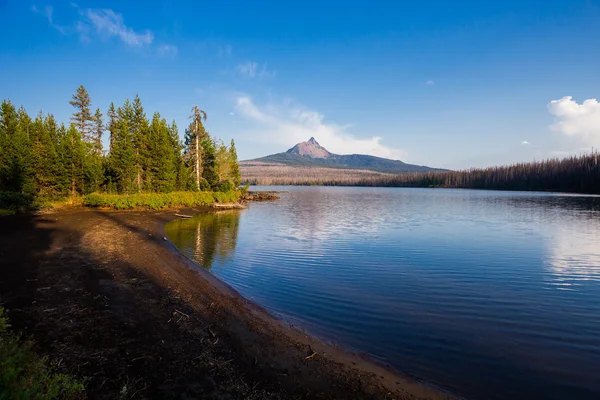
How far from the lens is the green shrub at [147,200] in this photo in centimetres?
3597

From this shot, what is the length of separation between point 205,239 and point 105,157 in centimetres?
3259

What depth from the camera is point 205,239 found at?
79.7 ft

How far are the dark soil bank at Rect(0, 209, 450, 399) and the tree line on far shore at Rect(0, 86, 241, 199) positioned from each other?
91.4 ft

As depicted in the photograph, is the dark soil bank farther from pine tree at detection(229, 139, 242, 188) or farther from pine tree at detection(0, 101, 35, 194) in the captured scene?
pine tree at detection(229, 139, 242, 188)

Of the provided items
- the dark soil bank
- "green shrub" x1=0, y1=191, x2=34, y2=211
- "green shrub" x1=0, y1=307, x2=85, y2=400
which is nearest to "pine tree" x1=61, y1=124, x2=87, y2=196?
A: "green shrub" x1=0, y1=191, x2=34, y2=211

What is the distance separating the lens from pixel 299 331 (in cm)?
910

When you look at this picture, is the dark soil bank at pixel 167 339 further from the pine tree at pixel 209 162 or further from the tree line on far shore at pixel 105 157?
the pine tree at pixel 209 162

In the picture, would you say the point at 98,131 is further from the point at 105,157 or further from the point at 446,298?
the point at 446,298

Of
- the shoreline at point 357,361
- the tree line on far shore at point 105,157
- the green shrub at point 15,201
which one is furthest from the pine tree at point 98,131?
the shoreline at point 357,361

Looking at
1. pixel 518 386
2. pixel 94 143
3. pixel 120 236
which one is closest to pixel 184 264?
pixel 120 236

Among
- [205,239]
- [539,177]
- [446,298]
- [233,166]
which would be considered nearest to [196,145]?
[233,166]

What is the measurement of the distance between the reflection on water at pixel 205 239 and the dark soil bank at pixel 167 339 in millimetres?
5301

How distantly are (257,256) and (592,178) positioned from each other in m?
141

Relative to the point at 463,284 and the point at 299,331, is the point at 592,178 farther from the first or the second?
the point at 299,331
